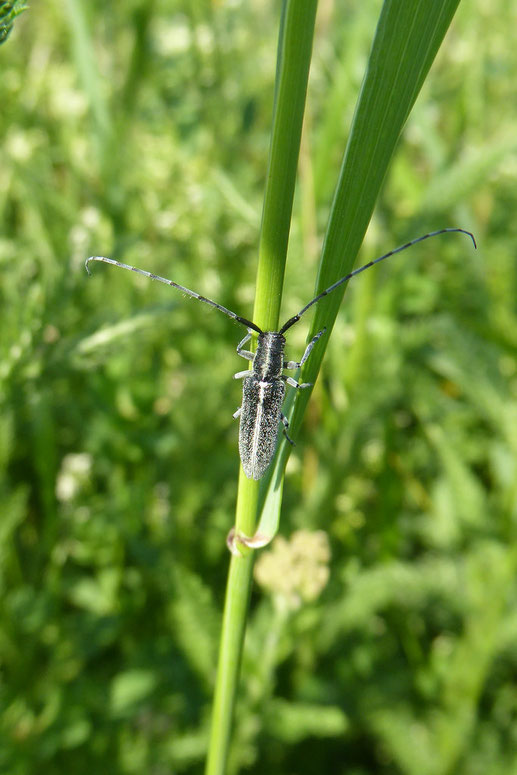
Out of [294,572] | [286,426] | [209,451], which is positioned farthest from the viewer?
[209,451]

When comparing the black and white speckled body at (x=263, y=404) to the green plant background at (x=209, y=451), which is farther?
the green plant background at (x=209, y=451)

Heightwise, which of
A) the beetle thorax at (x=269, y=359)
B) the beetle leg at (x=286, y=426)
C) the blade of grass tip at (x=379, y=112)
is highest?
the beetle thorax at (x=269, y=359)

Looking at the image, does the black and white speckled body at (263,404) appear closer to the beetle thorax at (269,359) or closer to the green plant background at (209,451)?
the beetle thorax at (269,359)

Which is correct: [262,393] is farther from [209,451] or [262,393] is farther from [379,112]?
[209,451]

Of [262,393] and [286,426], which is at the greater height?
[262,393]

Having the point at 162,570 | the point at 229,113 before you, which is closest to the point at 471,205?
the point at 229,113

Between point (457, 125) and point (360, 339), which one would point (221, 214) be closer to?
point (360, 339)

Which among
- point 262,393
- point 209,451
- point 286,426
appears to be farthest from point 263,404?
point 209,451

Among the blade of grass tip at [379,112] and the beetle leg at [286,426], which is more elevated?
the blade of grass tip at [379,112]

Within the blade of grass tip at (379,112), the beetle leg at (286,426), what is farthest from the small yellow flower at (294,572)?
the blade of grass tip at (379,112)
